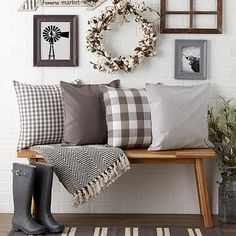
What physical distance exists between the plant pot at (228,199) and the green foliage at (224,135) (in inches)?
2.4

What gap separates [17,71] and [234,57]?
5.51 feet

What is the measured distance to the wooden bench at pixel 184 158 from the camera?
4.42 m

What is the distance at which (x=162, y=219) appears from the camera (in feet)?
15.9

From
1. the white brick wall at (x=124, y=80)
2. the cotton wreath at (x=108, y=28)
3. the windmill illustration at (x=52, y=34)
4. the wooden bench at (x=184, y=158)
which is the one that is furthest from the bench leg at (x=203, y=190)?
the windmill illustration at (x=52, y=34)

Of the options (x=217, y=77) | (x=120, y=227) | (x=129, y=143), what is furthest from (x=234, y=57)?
(x=120, y=227)

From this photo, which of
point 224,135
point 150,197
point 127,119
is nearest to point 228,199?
point 224,135

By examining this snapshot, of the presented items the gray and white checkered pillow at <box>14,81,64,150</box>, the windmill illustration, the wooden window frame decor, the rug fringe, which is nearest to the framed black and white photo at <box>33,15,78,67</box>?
the windmill illustration

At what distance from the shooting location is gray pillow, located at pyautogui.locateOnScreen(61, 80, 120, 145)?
4656 millimetres

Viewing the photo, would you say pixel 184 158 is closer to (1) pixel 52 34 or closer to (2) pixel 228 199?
(2) pixel 228 199

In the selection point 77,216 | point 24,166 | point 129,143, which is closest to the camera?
point 24,166

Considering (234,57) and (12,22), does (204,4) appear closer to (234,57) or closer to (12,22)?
(234,57)

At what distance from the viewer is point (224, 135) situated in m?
4.93

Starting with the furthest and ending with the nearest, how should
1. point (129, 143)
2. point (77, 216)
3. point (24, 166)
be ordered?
point (77, 216), point (129, 143), point (24, 166)

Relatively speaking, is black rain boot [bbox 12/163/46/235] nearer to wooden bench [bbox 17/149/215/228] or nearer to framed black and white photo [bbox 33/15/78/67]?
wooden bench [bbox 17/149/215/228]
